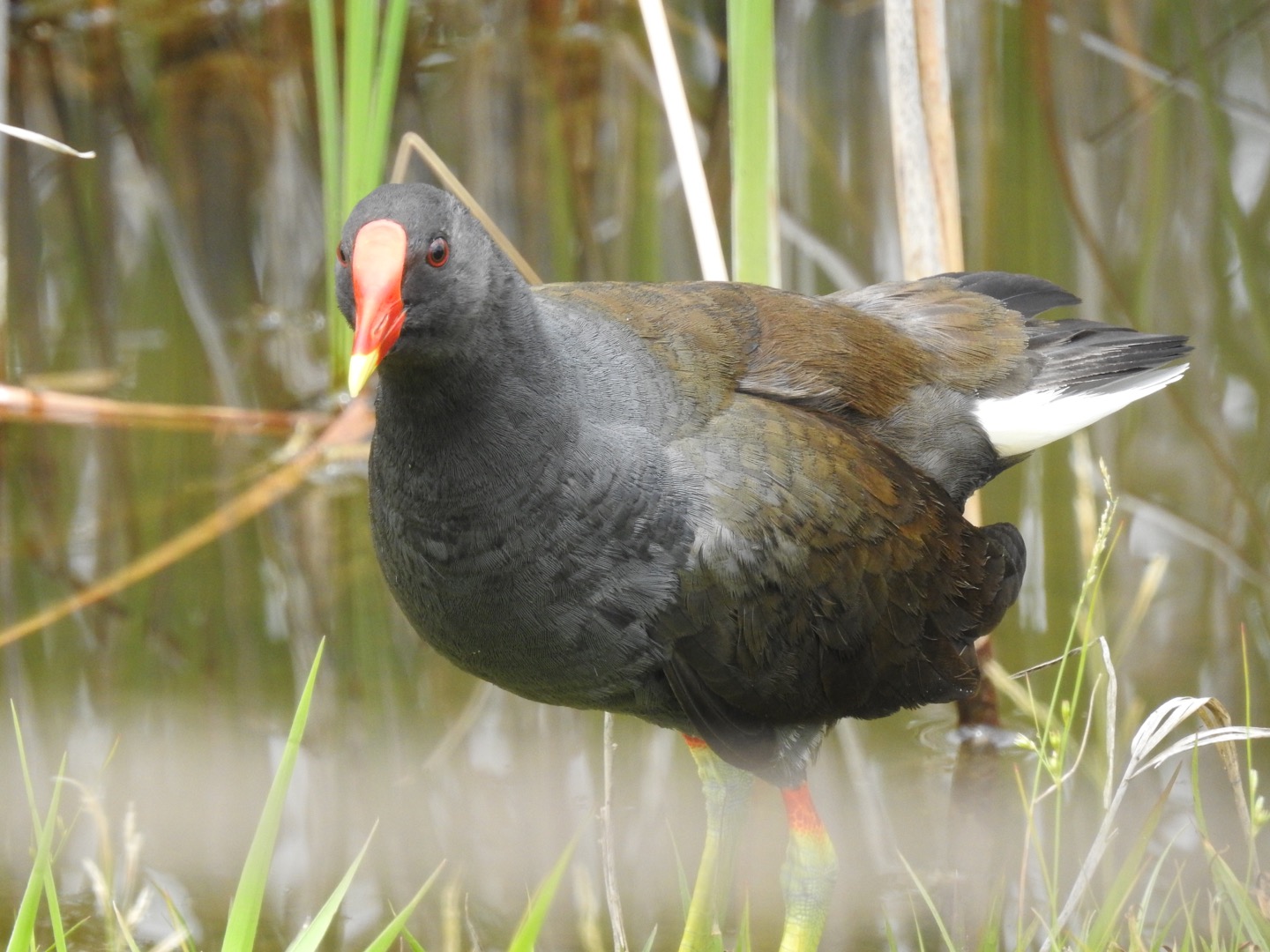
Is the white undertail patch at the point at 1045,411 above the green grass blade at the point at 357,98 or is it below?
below

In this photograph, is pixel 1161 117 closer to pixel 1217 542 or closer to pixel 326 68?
pixel 1217 542

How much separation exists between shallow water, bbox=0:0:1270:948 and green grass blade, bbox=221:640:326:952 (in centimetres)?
46

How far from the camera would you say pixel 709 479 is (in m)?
2.17

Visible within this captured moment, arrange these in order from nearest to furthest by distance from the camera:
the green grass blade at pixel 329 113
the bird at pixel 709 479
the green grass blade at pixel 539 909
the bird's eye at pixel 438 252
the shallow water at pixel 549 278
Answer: the green grass blade at pixel 539 909 < the bird's eye at pixel 438 252 < the bird at pixel 709 479 < the shallow water at pixel 549 278 < the green grass blade at pixel 329 113

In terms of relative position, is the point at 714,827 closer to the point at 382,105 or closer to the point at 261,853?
the point at 261,853

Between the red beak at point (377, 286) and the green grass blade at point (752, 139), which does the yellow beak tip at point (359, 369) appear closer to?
the red beak at point (377, 286)

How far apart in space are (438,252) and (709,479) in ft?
1.83

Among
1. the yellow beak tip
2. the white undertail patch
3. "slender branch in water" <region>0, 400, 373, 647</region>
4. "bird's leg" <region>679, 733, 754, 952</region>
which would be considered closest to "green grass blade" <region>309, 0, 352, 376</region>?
"slender branch in water" <region>0, 400, 373, 647</region>

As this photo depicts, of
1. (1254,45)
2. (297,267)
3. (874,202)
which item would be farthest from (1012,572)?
(1254,45)

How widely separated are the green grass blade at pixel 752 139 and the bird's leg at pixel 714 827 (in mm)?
902

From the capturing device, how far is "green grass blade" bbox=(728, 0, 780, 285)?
101 inches

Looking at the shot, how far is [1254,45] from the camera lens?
5426 millimetres

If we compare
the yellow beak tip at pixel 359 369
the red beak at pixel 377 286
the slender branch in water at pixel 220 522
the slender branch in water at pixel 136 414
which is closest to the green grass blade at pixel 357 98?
the slender branch in water at pixel 220 522

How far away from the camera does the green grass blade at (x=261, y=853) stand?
→ 1.62m
